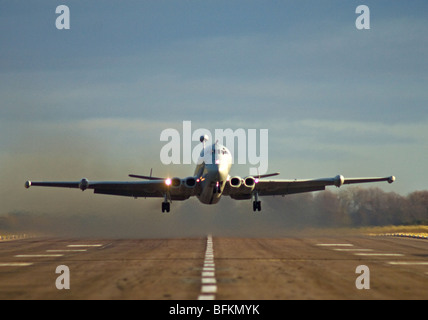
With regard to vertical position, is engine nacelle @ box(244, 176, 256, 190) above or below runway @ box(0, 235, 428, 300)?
above

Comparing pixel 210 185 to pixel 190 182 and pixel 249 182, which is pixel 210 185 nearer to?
pixel 190 182

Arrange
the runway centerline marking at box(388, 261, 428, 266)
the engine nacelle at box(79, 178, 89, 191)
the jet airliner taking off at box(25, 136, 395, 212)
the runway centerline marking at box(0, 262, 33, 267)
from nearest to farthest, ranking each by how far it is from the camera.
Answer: the runway centerline marking at box(0, 262, 33, 267), the runway centerline marking at box(388, 261, 428, 266), the jet airliner taking off at box(25, 136, 395, 212), the engine nacelle at box(79, 178, 89, 191)

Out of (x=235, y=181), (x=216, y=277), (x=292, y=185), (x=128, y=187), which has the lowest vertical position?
(x=216, y=277)

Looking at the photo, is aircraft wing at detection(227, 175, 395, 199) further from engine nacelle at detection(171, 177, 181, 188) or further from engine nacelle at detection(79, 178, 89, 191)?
engine nacelle at detection(79, 178, 89, 191)

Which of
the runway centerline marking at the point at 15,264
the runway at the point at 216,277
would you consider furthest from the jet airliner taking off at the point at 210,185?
the runway centerline marking at the point at 15,264

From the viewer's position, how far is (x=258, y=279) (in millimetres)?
17750

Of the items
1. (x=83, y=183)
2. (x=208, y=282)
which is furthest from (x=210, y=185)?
(x=208, y=282)

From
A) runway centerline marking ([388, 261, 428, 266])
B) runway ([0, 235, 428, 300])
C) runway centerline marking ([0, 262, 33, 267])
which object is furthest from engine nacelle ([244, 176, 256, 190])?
runway centerline marking ([0, 262, 33, 267])

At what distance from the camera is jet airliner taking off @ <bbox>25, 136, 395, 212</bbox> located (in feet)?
128

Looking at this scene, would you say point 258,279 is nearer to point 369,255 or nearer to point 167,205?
point 369,255

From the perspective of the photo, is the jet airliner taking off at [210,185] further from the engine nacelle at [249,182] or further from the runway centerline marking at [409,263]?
the runway centerline marking at [409,263]

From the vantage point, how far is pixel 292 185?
48.1 m

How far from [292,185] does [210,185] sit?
11.0m
